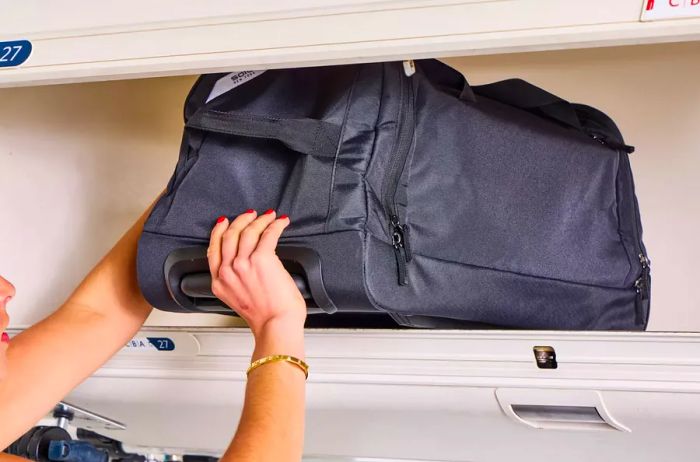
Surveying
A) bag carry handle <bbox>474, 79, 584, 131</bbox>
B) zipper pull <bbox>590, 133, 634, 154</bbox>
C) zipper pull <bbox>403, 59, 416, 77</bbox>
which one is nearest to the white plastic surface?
zipper pull <bbox>403, 59, 416, 77</bbox>

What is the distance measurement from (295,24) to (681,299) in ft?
3.86

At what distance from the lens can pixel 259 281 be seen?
967 millimetres

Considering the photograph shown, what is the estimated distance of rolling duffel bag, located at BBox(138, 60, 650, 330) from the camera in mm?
1006

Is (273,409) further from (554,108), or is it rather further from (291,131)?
(554,108)

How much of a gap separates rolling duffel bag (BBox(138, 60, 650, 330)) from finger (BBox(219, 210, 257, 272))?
45 millimetres

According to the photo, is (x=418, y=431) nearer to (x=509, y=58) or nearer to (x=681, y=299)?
(x=681, y=299)

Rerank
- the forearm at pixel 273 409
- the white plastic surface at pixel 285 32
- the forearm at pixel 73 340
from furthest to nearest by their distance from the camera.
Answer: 1. the forearm at pixel 73 340
2. the forearm at pixel 273 409
3. the white plastic surface at pixel 285 32

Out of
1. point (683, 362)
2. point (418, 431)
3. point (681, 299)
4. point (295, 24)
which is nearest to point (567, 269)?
point (683, 362)

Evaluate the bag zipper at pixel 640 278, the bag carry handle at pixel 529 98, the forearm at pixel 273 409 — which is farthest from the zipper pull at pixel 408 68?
the bag zipper at pixel 640 278

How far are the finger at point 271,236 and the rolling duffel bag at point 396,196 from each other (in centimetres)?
3

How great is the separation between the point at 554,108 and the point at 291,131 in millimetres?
550

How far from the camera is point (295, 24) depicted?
833mm

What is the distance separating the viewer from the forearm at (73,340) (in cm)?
109

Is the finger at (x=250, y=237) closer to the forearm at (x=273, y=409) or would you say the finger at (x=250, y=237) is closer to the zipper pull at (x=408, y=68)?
the forearm at (x=273, y=409)
